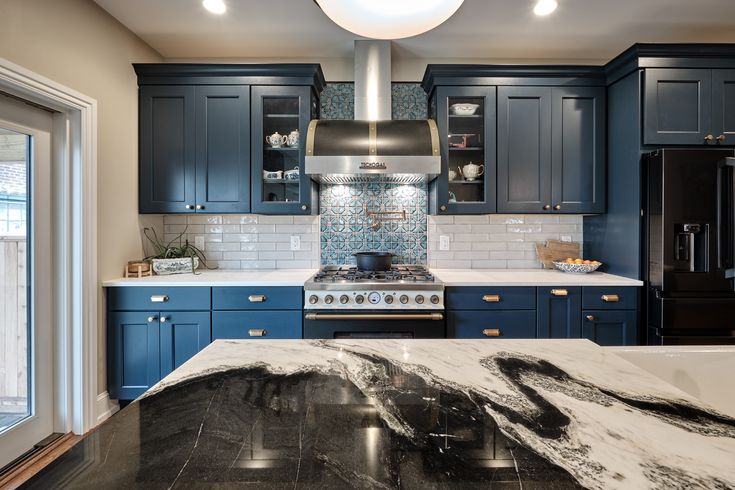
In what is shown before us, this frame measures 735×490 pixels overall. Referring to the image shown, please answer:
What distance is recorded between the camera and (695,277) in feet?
7.60

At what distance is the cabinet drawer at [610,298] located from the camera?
98.1 inches

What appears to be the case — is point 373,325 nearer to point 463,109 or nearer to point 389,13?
point 463,109

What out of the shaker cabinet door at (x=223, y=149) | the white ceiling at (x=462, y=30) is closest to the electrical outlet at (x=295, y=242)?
the shaker cabinet door at (x=223, y=149)

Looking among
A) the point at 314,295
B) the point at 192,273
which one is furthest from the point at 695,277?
the point at 192,273

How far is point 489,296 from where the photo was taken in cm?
250

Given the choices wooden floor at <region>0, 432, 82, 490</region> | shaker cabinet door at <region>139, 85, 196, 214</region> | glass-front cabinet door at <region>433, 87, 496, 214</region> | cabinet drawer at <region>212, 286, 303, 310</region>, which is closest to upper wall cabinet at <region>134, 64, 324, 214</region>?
shaker cabinet door at <region>139, 85, 196, 214</region>

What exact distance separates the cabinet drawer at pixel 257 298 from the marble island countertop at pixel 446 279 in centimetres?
4

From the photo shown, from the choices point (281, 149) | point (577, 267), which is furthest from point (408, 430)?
point (577, 267)

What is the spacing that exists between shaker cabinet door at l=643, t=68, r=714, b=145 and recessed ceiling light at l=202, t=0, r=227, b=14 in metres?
2.85

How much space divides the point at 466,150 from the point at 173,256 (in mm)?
2426

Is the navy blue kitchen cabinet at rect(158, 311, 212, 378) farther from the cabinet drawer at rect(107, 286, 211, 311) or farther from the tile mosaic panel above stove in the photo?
the tile mosaic panel above stove

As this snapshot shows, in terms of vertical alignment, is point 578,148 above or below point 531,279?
above

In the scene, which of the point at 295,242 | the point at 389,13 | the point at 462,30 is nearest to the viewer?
the point at 389,13

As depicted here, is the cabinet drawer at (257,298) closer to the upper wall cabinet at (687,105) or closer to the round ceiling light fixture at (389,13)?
the round ceiling light fixture at (389,13)
